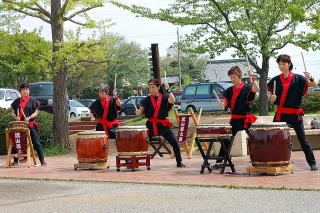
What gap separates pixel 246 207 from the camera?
24.3 feet

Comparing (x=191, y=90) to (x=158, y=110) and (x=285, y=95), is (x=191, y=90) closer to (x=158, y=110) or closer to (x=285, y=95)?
(x=158, y=110)

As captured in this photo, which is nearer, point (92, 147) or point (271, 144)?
point (271, 144)

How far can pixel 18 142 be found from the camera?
1430cm

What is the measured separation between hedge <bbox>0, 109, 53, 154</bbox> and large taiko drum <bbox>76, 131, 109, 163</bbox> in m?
7.49

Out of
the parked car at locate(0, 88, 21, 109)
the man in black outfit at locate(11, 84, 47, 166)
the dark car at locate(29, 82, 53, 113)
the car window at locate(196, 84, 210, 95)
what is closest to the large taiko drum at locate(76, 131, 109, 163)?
the man in black outfit at locate(11, 84, 47, 166)

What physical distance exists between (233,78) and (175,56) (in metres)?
80.1

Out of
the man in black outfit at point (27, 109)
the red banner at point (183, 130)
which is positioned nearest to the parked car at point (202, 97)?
the red banner at point (183, 130)

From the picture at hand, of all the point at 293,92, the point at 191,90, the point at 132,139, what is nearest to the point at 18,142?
the point at 132,139

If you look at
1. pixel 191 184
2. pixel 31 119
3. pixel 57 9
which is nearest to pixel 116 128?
pixel 31 119

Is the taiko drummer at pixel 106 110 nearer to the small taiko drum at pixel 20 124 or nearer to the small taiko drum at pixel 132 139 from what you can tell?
the small taiko drum at pixel 132 139

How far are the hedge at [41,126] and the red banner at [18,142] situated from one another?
5.64m

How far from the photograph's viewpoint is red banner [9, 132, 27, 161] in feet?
46.6

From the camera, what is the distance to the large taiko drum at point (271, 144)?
10.5 m

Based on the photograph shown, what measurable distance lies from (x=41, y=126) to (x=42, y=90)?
10028mm
